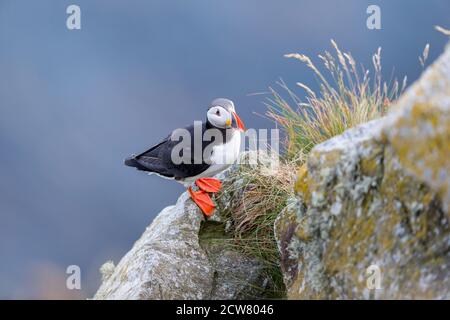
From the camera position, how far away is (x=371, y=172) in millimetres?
3838

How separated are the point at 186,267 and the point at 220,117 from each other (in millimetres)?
1634

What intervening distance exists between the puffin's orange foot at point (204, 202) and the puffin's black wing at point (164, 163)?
21cm

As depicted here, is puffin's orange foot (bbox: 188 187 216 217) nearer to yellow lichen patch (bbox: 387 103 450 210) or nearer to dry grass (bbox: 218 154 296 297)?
dry grass (bbox: 218 154 296 297)

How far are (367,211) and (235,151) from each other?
2.82 meters

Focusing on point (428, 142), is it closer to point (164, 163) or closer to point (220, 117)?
point (220, 117)

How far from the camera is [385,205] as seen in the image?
12.5ft

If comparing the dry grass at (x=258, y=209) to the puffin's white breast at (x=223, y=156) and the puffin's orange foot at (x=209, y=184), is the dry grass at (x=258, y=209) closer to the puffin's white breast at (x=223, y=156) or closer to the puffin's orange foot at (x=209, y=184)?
the puffin's orange foot at (x=209, y=184)

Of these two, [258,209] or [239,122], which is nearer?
[258,209]

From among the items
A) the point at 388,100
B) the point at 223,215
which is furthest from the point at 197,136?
the point at 388,100

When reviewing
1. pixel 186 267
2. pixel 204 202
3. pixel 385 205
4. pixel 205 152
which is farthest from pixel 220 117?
pixel 385 205

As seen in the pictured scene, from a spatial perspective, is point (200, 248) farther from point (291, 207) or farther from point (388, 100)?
point (388, 100)

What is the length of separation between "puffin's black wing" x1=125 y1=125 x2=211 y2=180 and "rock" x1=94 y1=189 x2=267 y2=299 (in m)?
0.36

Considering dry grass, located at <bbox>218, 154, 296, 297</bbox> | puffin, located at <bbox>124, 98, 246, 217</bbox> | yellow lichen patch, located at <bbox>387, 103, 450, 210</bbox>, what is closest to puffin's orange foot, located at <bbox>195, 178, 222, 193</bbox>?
puffin, located at <bbox>124, 98, 246, 217</bbox>

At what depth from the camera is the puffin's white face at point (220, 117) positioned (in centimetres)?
659
